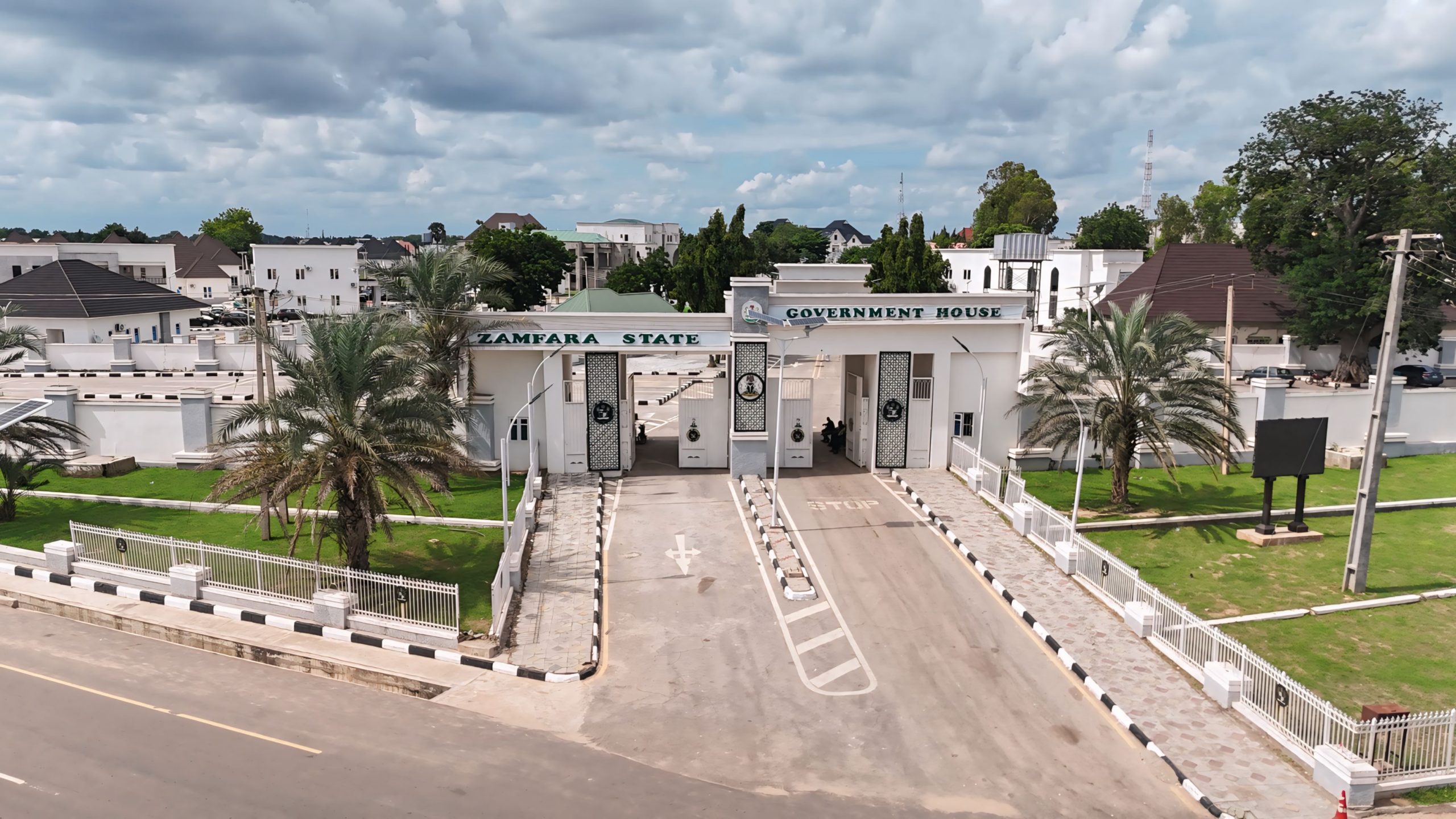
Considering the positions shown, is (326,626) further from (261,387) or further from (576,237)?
(576,237)

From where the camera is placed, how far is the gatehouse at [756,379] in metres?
27.4

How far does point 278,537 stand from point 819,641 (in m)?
12.9

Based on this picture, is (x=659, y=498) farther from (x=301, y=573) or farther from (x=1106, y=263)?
(x=1106, y=263)

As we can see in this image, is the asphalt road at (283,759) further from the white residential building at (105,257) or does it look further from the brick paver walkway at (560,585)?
the white residential building at (105,257)

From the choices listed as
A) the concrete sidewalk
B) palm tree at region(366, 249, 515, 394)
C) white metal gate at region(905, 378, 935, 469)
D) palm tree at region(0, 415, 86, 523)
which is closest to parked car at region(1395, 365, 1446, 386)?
white metal gate at region(905, 378, 935, 469)

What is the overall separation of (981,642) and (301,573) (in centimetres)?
1262

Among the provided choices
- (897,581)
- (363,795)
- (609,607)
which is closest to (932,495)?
(897,581)

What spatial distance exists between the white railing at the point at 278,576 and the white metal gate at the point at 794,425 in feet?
40.2

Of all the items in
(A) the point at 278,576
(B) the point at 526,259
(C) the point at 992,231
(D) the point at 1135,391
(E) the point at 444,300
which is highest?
(C) the point at 992,231

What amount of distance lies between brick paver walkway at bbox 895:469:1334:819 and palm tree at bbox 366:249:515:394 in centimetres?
1449

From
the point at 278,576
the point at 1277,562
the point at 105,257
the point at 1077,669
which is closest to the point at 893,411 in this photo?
the point at 1277,562

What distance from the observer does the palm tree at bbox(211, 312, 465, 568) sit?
17297 millimetres

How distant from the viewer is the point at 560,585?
19.6 meters

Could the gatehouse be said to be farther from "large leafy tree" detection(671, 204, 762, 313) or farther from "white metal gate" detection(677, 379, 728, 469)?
"large leafy tree" detection(671, 204, 762, 313)
